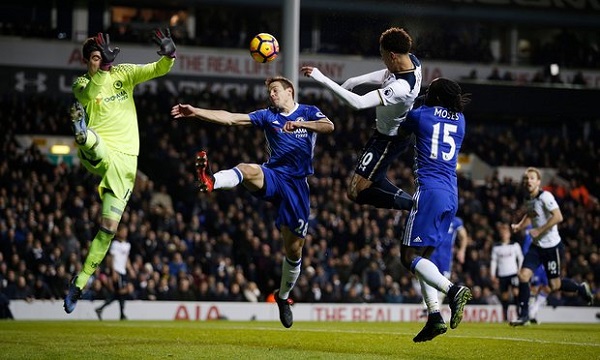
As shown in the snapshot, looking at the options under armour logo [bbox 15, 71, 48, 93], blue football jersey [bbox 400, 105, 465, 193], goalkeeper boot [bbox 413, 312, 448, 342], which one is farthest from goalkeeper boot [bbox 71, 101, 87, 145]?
under armour logo [bbox 15, 71, 48, 93]

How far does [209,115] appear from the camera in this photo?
12117 mm

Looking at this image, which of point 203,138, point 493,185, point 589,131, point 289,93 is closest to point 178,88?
point 203,138

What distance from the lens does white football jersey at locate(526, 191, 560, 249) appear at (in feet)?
60.4

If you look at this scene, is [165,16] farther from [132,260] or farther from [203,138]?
[132,260]

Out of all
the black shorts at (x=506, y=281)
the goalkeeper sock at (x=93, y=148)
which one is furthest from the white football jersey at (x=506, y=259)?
the goalkeeper sock at (x=93, y=148)

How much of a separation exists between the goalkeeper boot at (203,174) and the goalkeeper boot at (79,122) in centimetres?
143

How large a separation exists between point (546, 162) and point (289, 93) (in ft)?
84.8

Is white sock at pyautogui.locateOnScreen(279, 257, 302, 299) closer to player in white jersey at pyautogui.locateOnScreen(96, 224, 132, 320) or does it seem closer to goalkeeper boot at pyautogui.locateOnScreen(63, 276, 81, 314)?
goalkeeper boot at pyautogui.locateOnScreen(63, 276, 81, 314)

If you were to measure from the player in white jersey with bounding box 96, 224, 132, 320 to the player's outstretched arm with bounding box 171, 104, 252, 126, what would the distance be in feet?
36.2

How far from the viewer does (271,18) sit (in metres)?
40.2

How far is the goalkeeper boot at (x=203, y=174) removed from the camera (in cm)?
1145

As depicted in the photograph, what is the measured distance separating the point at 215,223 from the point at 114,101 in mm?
15265

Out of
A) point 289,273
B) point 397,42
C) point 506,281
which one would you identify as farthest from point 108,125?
point 506,281

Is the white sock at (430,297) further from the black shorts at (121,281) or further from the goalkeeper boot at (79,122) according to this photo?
the black shorts at (121,281)
